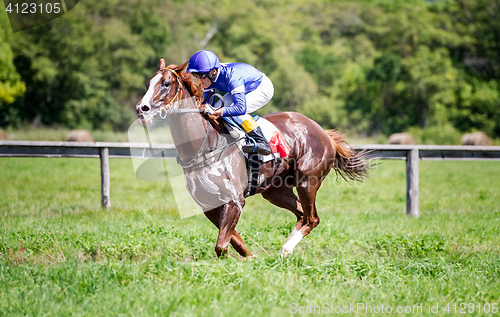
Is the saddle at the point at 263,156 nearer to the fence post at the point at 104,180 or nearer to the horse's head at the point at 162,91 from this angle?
the horse's head at the point at 162,91

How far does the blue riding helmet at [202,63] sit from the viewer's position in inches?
179

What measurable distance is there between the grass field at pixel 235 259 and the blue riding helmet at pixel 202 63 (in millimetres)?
1990

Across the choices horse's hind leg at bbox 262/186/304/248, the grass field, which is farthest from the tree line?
horse's hind leg at bbox 262/186/304/248

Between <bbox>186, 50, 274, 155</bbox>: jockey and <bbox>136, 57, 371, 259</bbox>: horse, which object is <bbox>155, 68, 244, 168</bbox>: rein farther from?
<bbox>186, 50, 274, 155</bbox>: jockey

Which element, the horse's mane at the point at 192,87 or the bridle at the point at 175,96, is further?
the horse's mane at the point at 192,87

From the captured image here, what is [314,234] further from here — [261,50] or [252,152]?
[261,50]

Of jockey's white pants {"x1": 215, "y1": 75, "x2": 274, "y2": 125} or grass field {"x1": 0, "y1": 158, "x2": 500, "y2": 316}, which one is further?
jockey's white pants {"x1": 215, "y1": 75, "x2": 274, "y2": 125}

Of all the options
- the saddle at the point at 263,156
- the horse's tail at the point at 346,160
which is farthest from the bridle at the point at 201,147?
the horse's tail at the point at 346,160

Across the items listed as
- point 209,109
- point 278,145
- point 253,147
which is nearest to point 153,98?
point 209,109

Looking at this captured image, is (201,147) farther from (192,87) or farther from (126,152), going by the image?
(126,152)

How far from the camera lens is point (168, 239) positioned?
5750 mm

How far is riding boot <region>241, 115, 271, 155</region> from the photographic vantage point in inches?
192

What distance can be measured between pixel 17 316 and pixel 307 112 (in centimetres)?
3880

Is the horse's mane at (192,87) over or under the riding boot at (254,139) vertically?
over
